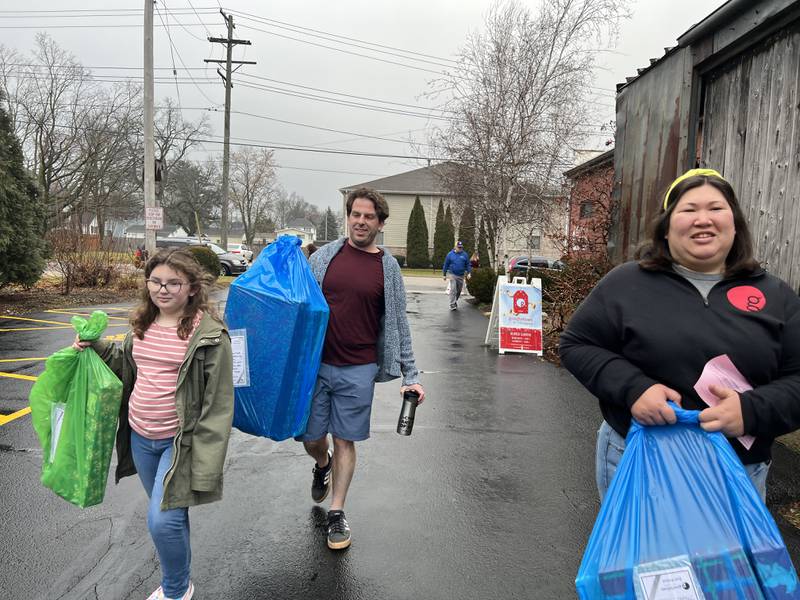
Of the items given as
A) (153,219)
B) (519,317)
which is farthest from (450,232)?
(519,317)

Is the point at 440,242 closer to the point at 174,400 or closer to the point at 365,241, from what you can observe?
the point at 365,241

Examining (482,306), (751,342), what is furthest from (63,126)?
(751,342)

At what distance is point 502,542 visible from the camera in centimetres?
324

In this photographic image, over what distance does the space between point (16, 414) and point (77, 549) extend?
298 centimetres

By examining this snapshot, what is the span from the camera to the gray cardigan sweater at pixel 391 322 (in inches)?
129

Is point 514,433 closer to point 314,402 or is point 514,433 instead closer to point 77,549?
point 314,402

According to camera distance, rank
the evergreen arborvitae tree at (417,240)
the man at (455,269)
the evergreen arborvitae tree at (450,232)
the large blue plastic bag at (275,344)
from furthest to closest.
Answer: the evergreen arborvitae tree at (417,240), the evergreen arborvitae tree at (450,232), the man at (455,269), the large blue plastic bag at (275,344)

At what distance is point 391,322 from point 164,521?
→ 151 centimetres

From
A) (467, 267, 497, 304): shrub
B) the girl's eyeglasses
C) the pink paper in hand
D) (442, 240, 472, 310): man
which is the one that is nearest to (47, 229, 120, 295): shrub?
(442, 240, 472, 310): man

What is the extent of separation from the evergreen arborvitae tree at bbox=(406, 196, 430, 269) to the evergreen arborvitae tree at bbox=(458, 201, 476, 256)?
3507 mm

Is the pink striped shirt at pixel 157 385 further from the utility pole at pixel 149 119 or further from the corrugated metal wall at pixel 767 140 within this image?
the utility pole at pixel 149 119

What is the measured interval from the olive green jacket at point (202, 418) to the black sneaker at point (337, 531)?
2.96ft

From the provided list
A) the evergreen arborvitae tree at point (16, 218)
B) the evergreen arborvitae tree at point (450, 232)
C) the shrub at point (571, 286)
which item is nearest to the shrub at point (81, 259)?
the evergreen arborvitae tree at point (16, 218)

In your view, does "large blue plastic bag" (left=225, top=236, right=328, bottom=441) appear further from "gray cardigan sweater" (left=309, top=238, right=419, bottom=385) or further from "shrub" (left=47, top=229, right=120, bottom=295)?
"shrub" (left=47, top=229, right=120, bottom=295)
